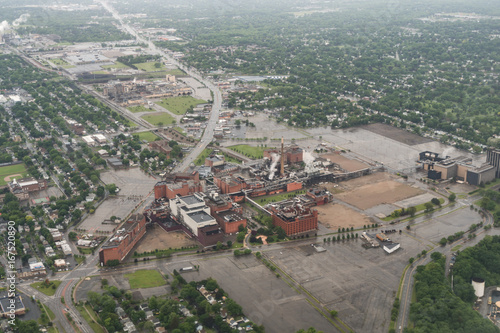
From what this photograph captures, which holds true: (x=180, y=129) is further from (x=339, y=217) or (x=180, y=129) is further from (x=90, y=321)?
(x=90, y=321)

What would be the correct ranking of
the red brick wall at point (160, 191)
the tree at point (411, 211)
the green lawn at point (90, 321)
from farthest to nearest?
the red brick wall at point (160, 191) → the tree at point (411, 211) → the green lawn at point (90, 321)

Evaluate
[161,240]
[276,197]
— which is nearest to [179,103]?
[276,197]

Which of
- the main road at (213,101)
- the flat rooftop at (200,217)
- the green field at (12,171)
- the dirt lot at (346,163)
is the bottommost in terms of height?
the dirt lot at (346,163)

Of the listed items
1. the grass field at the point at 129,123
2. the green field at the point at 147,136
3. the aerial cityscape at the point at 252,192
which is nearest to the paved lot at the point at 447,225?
the aerial cityscape at the point at 252,192

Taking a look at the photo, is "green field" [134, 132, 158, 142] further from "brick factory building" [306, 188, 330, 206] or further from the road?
the road

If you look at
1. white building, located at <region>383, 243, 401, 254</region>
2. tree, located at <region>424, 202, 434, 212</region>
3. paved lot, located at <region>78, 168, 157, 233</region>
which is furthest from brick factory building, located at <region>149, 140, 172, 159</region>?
white building, located at <region>383, 243, 401, 254</region>

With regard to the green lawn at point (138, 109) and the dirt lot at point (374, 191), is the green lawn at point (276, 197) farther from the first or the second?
the green lawn at point (138, 109)

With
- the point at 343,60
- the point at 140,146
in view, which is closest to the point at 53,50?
the point at 343,60
